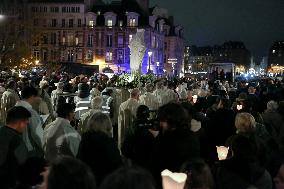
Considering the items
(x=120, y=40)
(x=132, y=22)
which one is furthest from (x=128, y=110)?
(x=120, y=40)

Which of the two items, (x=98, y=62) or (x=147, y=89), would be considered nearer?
(x=147, y=89)

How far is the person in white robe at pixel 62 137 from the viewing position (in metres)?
7.52

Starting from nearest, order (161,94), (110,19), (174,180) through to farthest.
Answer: (174,180)
(161,94)
(110,19)

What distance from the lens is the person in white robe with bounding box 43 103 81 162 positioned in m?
7.52

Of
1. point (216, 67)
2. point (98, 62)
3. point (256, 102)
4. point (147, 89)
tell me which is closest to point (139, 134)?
point (256, 102)

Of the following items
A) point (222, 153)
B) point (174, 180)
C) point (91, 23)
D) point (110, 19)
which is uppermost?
point (110, 19)

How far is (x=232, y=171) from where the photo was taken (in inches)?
209

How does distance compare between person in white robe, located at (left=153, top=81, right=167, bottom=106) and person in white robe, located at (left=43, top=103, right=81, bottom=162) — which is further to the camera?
person in white robe, located at (left=153, top=81, right=167, bottom=106)

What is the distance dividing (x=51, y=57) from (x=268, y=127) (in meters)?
77.9

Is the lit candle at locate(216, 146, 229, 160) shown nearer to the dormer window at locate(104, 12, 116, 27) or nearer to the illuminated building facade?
the illuminated building facade

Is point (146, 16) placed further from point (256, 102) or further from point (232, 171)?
point (232, 171)

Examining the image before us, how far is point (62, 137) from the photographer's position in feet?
24.8

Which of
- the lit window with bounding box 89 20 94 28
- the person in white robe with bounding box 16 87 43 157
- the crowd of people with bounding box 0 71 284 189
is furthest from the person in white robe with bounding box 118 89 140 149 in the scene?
the lit window with bounding box 89 20 94 28

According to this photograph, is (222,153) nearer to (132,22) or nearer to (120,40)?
(132,22)
